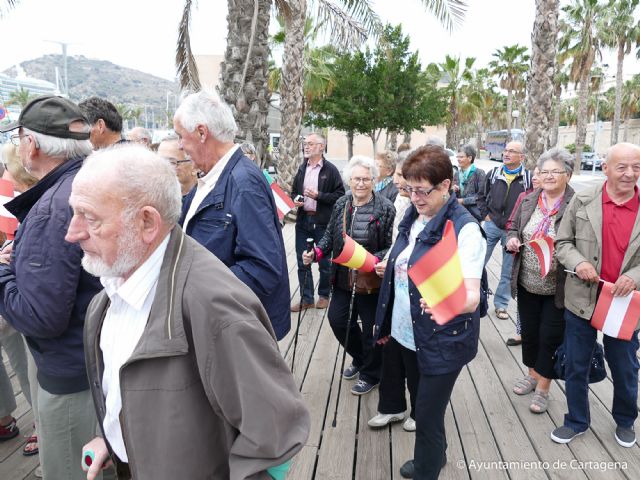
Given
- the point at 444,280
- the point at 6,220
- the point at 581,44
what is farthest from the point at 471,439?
the point at 581,44

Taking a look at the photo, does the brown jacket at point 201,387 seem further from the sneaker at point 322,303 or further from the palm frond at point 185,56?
the palm frond at point 185,56

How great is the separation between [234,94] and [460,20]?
175 inches

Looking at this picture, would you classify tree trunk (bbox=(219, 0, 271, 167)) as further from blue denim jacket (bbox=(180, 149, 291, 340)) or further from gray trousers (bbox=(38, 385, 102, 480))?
gray trousers (bbox=(38, 385, 102, 480))

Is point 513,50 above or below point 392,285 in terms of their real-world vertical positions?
above

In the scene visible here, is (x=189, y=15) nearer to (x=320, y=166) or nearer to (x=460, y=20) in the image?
(x=320, y=166)

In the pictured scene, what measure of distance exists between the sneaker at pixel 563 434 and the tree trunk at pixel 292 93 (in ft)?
28.4

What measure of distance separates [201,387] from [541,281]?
299cm

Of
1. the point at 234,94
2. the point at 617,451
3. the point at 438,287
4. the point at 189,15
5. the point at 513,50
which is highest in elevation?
the point at 513,50

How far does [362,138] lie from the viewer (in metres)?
58.8

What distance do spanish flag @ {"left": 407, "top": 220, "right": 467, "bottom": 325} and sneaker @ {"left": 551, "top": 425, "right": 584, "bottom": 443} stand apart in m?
1.83

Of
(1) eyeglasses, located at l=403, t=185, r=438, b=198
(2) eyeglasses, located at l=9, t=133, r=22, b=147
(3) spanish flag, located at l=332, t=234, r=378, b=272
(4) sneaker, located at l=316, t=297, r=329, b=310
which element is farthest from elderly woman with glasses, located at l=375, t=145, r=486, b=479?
(4) sneaker, located at l=316, t=297, r=329, b=310

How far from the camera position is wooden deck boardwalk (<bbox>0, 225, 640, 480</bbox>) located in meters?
2.91

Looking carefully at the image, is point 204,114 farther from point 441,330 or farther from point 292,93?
point 292,93

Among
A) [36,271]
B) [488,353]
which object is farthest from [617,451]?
[36,271]
